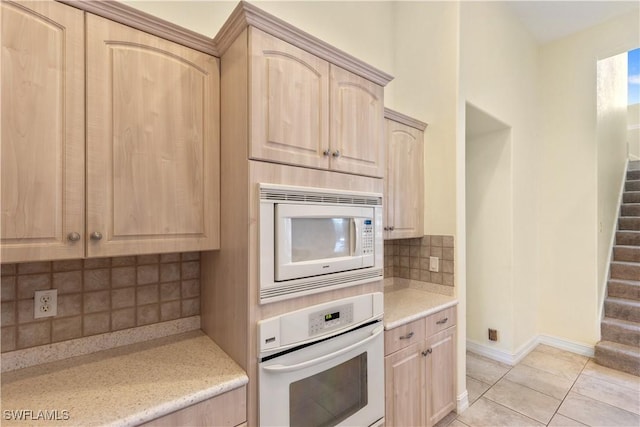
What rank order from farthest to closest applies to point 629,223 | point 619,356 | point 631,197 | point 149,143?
1. point 631,197
2. point 629,223
3. point 619,356
4. point 149,143

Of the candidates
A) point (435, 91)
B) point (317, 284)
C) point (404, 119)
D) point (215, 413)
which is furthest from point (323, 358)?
point (435, 91)

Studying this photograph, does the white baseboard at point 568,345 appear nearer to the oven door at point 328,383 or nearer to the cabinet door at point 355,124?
the oven door at point 328,383

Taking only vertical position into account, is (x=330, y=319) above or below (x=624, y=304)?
above

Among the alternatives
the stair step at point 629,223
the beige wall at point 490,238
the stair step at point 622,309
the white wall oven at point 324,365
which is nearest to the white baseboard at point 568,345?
the stair step at point 622,309

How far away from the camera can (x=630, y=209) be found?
4090mm

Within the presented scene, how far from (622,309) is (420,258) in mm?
2541

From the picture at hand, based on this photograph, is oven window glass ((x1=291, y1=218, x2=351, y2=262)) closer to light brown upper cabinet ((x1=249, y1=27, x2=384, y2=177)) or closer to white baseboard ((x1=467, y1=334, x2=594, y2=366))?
light brown upper cabinet ((x1=249, y1=27, x2=384, y2=177))

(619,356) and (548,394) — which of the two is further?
(619,356)

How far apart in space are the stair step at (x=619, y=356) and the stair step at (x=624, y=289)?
64cm

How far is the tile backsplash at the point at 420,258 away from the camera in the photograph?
225cm

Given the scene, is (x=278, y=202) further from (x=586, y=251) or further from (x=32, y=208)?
(x=586, y=251)

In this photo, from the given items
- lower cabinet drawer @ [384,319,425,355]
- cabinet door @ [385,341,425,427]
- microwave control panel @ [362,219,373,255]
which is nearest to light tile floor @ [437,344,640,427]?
cabinet door @ [385,341,425,427]

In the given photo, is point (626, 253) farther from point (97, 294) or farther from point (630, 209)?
point (97, 294)

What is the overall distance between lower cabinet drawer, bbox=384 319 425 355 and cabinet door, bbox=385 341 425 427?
0.03 meters
